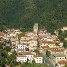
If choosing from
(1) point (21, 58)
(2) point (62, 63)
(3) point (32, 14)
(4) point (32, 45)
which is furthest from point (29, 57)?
(3) point (32, 14)

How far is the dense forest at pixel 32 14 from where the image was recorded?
56.2 m

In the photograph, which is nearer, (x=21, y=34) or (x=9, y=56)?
(x=9, y=56)

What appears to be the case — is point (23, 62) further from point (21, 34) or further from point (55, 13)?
point (55, 13)

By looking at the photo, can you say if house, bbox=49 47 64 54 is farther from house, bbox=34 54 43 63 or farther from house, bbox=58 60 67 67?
house, bbox=58 60 67 67

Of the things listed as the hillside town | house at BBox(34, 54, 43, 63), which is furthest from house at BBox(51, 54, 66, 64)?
house at BBox(34, 54, 43, 63)

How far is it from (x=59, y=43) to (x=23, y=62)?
975cm

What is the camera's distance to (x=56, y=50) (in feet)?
125

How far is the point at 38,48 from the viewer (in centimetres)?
3991

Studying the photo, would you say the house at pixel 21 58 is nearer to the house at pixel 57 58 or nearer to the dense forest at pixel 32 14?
the house at pixel 57 58

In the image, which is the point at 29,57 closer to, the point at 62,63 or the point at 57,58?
the point at 57,58

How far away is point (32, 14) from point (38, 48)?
896 inches

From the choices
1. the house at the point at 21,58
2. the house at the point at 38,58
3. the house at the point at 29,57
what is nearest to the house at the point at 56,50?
the house at the point at 29,57

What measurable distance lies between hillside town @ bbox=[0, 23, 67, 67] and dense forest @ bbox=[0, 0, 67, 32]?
7.30 metres

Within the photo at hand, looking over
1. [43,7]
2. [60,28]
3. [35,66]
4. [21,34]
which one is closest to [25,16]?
[43,7]
